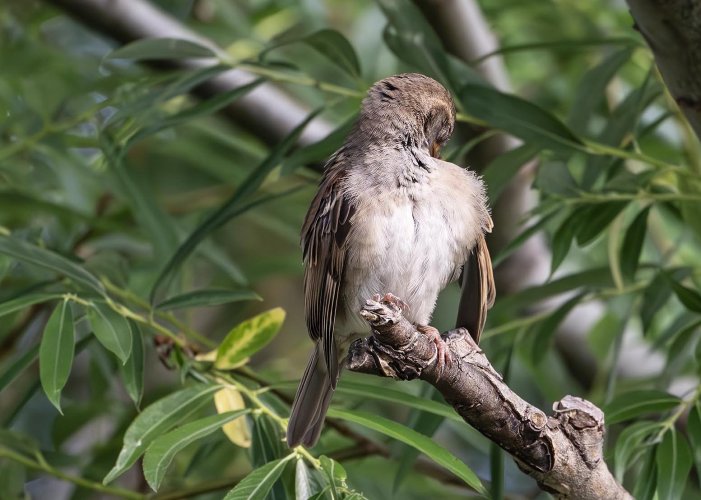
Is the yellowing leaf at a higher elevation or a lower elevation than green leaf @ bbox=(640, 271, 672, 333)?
lower

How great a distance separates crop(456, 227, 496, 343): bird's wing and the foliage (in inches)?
9.5

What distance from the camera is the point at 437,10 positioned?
4.00m

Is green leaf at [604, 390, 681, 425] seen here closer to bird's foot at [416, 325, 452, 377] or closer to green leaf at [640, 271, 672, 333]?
green leaf at [640, 271, 672, 333]

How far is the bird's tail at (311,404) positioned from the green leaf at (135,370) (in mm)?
383

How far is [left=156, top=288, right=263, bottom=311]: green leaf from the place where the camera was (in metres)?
3.17

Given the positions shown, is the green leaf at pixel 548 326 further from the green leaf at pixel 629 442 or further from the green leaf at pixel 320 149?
the green leaf at pixel 320 149

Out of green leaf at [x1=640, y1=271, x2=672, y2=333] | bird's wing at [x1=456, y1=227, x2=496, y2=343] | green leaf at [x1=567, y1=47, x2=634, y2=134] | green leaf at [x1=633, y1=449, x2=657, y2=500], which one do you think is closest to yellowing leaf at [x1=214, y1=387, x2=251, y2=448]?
bird's wing at [x1=456, y1=227, x2=496, y2=343]

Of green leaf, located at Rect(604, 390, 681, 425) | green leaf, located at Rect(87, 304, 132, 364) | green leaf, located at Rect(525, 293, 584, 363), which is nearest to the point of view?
green leaf, located at Rect(87, 304, 132, 364)

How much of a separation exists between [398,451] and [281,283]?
311 centimetres

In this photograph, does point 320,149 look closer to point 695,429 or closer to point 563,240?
point 563,240

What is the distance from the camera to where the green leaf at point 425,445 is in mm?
2600

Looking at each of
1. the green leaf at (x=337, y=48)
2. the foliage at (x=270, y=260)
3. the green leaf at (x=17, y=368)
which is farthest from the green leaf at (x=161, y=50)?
the green leaf at (x=17, y=368)

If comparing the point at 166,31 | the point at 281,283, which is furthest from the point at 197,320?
the point at 166,31

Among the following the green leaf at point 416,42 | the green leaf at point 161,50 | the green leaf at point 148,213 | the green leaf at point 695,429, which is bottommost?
the green leaf at point 148,213
